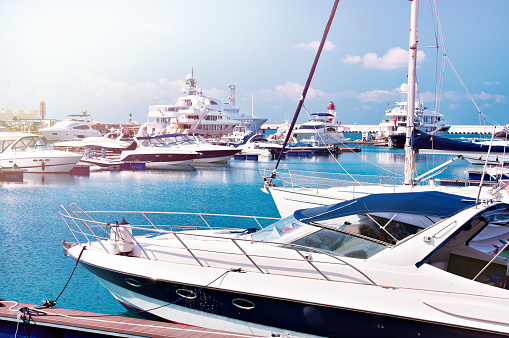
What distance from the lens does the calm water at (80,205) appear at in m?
9.72

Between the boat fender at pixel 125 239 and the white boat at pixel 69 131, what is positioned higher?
the white boat at pixel 69 131

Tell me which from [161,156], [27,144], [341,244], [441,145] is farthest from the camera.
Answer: [161,156]

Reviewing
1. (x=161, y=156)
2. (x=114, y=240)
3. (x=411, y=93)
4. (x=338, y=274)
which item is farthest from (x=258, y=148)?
(x=338, y=274)

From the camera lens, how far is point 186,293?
6312 millimetres

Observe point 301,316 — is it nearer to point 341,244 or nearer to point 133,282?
point 341,244

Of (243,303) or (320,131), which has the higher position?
(320,131)

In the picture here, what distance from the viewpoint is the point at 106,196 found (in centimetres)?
2430

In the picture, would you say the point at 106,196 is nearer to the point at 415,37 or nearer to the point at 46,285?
the point at 46,285

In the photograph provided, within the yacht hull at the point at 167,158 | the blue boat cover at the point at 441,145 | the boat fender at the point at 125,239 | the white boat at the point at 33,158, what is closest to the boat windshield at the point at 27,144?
the white boat at the point at 33,158

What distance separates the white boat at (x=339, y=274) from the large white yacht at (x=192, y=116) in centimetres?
6043

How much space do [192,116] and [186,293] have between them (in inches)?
2491

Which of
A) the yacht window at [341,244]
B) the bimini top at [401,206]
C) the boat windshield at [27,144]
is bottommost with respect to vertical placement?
the yacht window at [341,244]

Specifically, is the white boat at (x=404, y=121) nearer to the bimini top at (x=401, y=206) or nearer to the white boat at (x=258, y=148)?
the white boat at (x=258, y=148)

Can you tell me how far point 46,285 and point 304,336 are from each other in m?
6.73
